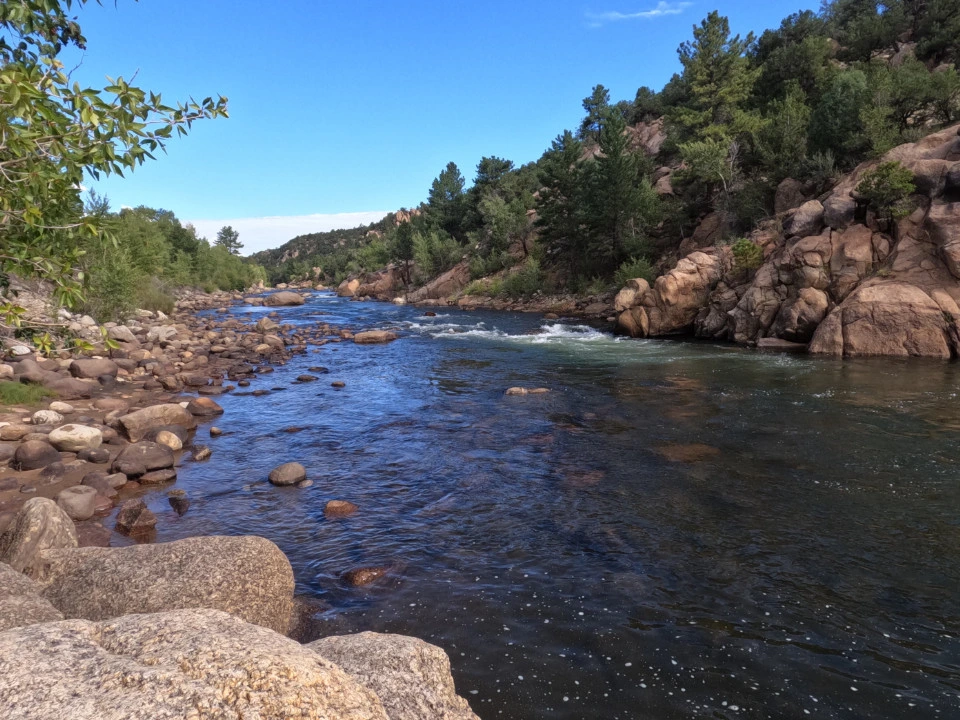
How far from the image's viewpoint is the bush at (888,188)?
22.1m

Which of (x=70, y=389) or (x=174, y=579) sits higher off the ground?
(x=70, y=389)

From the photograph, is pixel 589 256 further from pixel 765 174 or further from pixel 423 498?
pixel 423 498

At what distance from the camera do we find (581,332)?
31.7 metres

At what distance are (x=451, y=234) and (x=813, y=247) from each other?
61.1 metres

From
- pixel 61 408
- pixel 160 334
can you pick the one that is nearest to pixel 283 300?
pixel 160 334

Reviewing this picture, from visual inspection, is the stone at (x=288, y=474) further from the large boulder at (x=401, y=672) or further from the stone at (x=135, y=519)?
the large boulder at (x=401, y=672)

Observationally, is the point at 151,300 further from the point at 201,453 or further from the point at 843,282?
the point at 843,282

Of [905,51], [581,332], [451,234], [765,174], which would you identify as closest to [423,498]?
[581,332]

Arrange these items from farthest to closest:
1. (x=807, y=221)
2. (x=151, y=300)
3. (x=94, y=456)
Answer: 1. (x=151, y=300)
2. (x=807, y=221)
3. (x=94, y=456)

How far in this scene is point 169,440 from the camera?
483 inches

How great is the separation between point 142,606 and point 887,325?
23.4 m

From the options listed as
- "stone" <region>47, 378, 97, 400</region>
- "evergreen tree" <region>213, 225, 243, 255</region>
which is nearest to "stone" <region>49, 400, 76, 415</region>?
"stone" <region>47, 378, 97, 400</region>

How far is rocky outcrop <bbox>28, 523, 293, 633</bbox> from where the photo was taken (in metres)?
5.49

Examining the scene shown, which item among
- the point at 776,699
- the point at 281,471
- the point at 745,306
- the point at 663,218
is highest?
the point at 663,218
